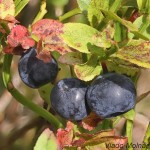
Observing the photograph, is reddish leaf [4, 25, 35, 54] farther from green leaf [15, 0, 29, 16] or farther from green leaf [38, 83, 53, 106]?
green leaf [38, 83, 53, 106]

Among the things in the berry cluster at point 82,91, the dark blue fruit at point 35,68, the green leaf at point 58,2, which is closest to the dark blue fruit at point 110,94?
the berry cluster at point 82,91

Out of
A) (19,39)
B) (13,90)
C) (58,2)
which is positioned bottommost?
(58,2)

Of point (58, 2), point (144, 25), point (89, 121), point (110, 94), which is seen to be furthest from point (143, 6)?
point (58, 2)

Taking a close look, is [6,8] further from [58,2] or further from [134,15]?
[58,2]

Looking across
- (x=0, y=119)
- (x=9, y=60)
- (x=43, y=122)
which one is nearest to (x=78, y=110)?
(x=9, y=60)

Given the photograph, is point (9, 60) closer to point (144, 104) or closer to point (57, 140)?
point (57, 140)

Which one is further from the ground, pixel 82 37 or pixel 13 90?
pixel 82 37
